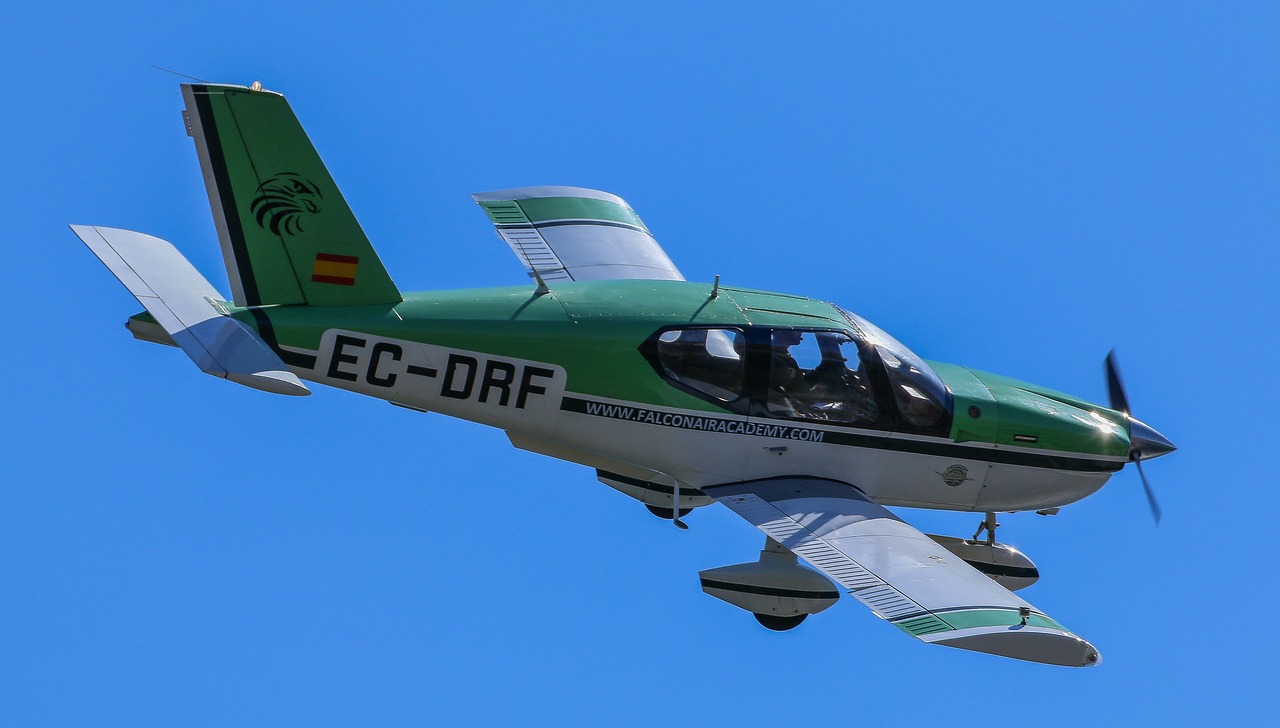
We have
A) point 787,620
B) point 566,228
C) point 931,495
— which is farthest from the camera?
point 566,228

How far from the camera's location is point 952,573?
15344 millimetres

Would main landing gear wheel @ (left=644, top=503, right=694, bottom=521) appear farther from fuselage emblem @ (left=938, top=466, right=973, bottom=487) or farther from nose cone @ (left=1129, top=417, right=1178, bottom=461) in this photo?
nose cone @ (left=1129, top=417, right=1178, bottom=461)

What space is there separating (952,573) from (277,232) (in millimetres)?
7453

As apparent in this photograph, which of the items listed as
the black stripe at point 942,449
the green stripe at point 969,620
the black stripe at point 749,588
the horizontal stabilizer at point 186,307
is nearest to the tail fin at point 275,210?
the horizontal stabilizer at point 186,307

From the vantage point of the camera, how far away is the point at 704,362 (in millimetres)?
16812

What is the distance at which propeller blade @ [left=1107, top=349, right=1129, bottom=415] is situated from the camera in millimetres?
18709

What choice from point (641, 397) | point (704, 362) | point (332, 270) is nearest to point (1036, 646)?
point (704, 362)

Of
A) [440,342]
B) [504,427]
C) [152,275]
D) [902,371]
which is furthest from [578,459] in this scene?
[152,275]

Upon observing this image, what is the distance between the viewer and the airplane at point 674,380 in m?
15.9

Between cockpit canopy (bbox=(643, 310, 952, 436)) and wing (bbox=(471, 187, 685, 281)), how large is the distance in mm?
2821

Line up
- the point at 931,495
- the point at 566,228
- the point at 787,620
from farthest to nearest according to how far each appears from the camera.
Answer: the point at 566,228 → the point at 931,495 → the point at 787,620

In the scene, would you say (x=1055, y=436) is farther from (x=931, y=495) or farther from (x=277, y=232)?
(x=277, y=232)

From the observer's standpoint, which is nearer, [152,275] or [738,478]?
[152,275]

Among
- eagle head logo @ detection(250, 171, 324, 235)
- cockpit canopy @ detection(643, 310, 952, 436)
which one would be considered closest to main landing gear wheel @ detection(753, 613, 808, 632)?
cockpit canopy @ detection(643, 310, 952, 436)
